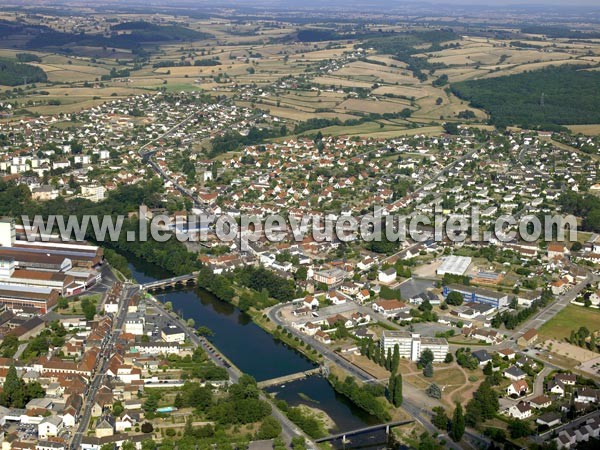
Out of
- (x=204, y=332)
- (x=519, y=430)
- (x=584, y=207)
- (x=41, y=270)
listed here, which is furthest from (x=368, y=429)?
(x=584, y=207)

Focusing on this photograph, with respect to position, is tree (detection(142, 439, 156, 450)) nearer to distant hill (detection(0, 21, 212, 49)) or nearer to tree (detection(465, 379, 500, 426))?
tree (detection(465, 379, 500, 426))

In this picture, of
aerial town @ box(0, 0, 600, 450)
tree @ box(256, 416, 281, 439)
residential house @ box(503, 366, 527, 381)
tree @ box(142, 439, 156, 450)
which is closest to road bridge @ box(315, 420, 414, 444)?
aerial town @ box(0, 0, 600, 450)

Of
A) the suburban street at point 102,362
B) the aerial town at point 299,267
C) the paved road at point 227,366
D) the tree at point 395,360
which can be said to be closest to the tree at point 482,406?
the aerial town at point 299,267

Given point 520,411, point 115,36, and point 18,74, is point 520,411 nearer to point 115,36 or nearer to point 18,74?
point 18,74

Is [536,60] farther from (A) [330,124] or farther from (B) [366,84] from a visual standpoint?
(A) [330,124]

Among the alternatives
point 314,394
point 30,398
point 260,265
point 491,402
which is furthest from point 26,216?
point 491,402

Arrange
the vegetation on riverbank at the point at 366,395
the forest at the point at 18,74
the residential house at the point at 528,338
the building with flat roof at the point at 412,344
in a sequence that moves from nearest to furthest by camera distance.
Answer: the vegetation on riverbank at the point at 366,395 < the building with flat roof at the point at 412,344 < the residential house at the point at 528,338 < the forest at the point at 18,74

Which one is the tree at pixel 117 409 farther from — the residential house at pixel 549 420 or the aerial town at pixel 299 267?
the residential house at pixel 549 420
